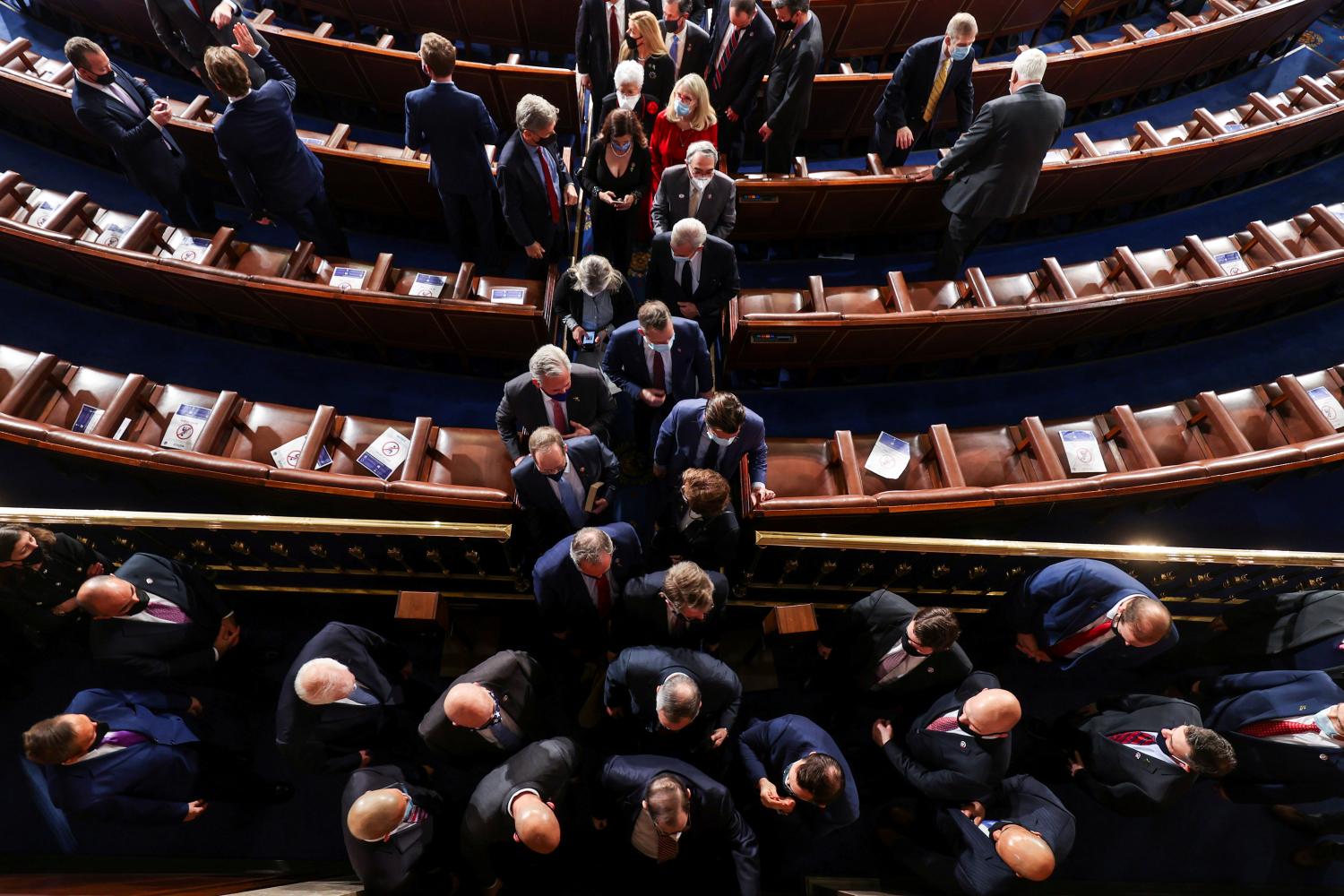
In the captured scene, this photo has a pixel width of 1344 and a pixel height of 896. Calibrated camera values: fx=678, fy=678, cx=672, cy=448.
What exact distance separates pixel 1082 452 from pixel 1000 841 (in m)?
1.87

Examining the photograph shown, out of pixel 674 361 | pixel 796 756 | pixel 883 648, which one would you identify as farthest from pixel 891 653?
pixel 674 361

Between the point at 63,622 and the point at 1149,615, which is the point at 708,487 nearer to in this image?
the point at 1149,615

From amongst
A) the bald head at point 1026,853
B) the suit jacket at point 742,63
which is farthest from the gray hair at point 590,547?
the suit jacket at point 742,63

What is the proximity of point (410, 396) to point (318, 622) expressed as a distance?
1372mm

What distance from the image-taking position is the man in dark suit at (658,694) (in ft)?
7.79

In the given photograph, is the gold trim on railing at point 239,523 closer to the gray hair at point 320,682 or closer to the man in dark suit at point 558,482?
the man in dark suit at point 558,482

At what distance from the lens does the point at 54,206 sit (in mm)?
3684

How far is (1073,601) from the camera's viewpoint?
253 cm

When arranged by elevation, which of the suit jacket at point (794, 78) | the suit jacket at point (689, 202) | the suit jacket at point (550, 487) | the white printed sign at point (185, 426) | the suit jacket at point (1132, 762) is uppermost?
the suit jacket at point (794, 78)

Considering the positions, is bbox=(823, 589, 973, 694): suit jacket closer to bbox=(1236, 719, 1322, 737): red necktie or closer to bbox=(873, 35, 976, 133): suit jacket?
bbox=(1236, 719, 1322, 737): red necktie

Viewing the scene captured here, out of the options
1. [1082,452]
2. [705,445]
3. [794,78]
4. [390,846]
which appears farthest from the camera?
[794,78]

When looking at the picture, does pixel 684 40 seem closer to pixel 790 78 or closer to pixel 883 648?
pixel 790 78

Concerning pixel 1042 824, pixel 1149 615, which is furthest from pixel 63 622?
pixel 1149 615

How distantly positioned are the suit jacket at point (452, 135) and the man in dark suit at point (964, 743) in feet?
11.0
